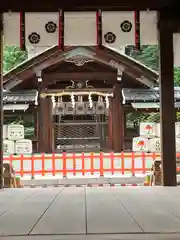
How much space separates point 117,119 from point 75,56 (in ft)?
9.73

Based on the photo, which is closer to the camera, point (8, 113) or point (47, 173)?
point (47, 173)

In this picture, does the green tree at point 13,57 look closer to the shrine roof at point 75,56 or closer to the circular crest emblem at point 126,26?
the shrine roof at point 75,56

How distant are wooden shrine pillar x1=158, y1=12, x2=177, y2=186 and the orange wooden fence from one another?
6.23 m

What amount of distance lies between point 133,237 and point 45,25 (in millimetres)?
5511

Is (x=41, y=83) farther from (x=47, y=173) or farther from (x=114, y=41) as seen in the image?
(x=114, y=41)

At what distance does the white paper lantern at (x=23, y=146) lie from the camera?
14.5 m

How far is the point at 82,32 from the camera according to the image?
299 inches

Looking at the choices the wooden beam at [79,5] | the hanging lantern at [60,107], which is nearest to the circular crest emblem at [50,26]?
the wooden beam at [79,5]

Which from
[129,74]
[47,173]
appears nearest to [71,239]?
[47,173]

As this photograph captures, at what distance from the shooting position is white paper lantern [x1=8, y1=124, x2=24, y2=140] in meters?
14.6

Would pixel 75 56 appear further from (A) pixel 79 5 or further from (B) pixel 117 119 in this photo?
(A) pixel 79 5

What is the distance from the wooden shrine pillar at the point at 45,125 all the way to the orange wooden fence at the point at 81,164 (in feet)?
3.57

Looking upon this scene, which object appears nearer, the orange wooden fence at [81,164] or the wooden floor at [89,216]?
the wooden floor at [89,216]

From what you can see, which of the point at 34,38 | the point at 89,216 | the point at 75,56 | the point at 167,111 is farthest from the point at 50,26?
the point at 75,56
